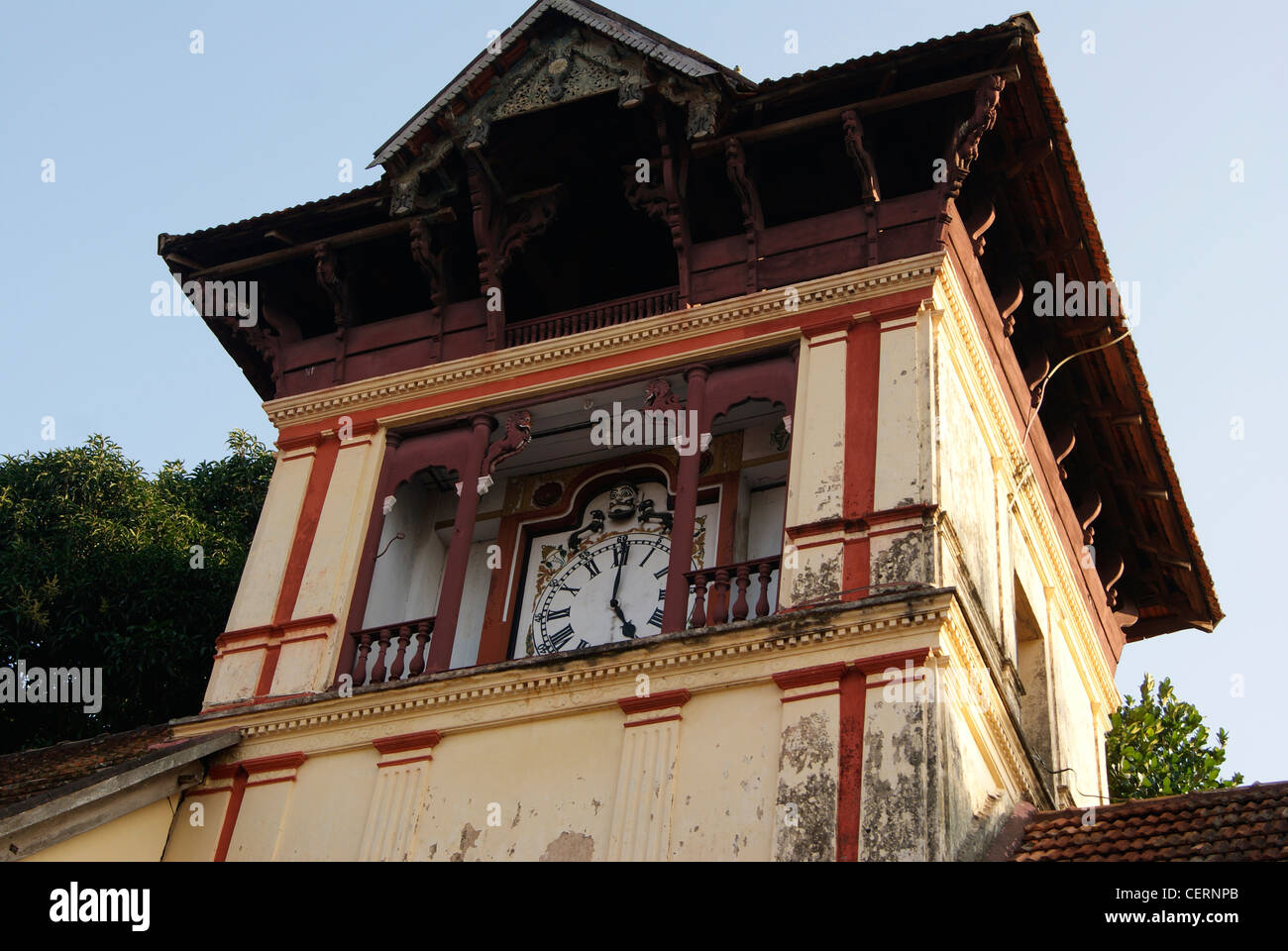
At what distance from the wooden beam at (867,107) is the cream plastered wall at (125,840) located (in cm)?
701

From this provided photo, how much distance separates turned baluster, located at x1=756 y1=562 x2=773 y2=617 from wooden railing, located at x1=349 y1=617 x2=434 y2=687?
8.92ft

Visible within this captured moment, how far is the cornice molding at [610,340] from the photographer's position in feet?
48.0

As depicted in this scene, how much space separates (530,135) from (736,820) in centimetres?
718


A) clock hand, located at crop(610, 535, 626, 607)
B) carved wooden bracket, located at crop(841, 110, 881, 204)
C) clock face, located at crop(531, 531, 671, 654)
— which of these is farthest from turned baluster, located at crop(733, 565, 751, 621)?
carved wooden bracket, located at crop(841, 110, 881, 204)

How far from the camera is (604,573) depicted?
15.5m

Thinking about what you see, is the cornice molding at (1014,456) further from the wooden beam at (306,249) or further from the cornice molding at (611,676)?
the wooden beam at (306,249)

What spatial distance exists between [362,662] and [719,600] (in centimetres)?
305

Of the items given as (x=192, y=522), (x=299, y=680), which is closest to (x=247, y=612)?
(x=299, y=680)

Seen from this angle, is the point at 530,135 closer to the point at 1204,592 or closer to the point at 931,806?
the point at 931,806

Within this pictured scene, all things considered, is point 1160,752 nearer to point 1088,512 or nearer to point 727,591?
point 1088,512

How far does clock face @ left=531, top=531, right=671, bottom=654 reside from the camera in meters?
15.0

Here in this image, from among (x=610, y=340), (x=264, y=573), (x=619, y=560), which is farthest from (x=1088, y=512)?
(x=264, y=573)

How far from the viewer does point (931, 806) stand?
1130 cm

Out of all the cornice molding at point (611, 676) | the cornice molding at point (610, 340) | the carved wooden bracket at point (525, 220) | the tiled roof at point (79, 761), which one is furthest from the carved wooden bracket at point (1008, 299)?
the tiled roof at point (79, 761)
